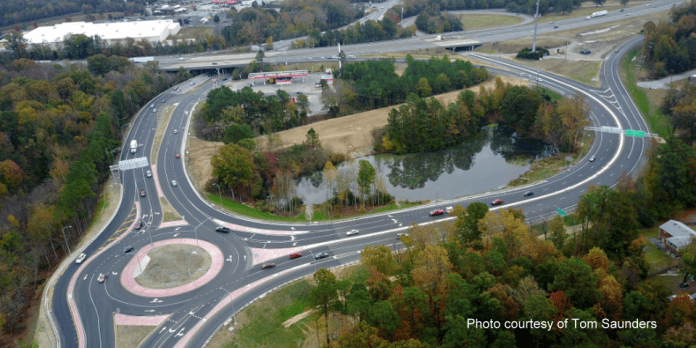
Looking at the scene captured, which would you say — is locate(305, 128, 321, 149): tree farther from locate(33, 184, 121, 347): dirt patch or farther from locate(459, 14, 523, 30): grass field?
locate(459, 14, 523, 30): grass field

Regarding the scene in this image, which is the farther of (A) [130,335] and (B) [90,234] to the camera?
(B) [90,234]

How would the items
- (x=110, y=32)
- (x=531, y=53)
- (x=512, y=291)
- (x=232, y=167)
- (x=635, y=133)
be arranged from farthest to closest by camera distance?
(x=110, y=32) → (x=531, y=53) → (x=635, y=133) → (x=232, y=167) → (x=512, y=291)

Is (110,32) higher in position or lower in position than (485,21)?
higher

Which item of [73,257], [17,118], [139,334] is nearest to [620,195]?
[139,334]

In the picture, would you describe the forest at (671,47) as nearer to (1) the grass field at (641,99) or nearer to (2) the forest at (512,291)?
(1) the grass field at (641,99)

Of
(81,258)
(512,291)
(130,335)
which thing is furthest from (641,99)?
(81,258)

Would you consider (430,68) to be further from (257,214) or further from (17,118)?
(17,118)

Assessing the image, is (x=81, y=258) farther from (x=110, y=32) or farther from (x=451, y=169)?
(x=110, y=32)

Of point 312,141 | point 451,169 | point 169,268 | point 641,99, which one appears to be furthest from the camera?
point 641,99
